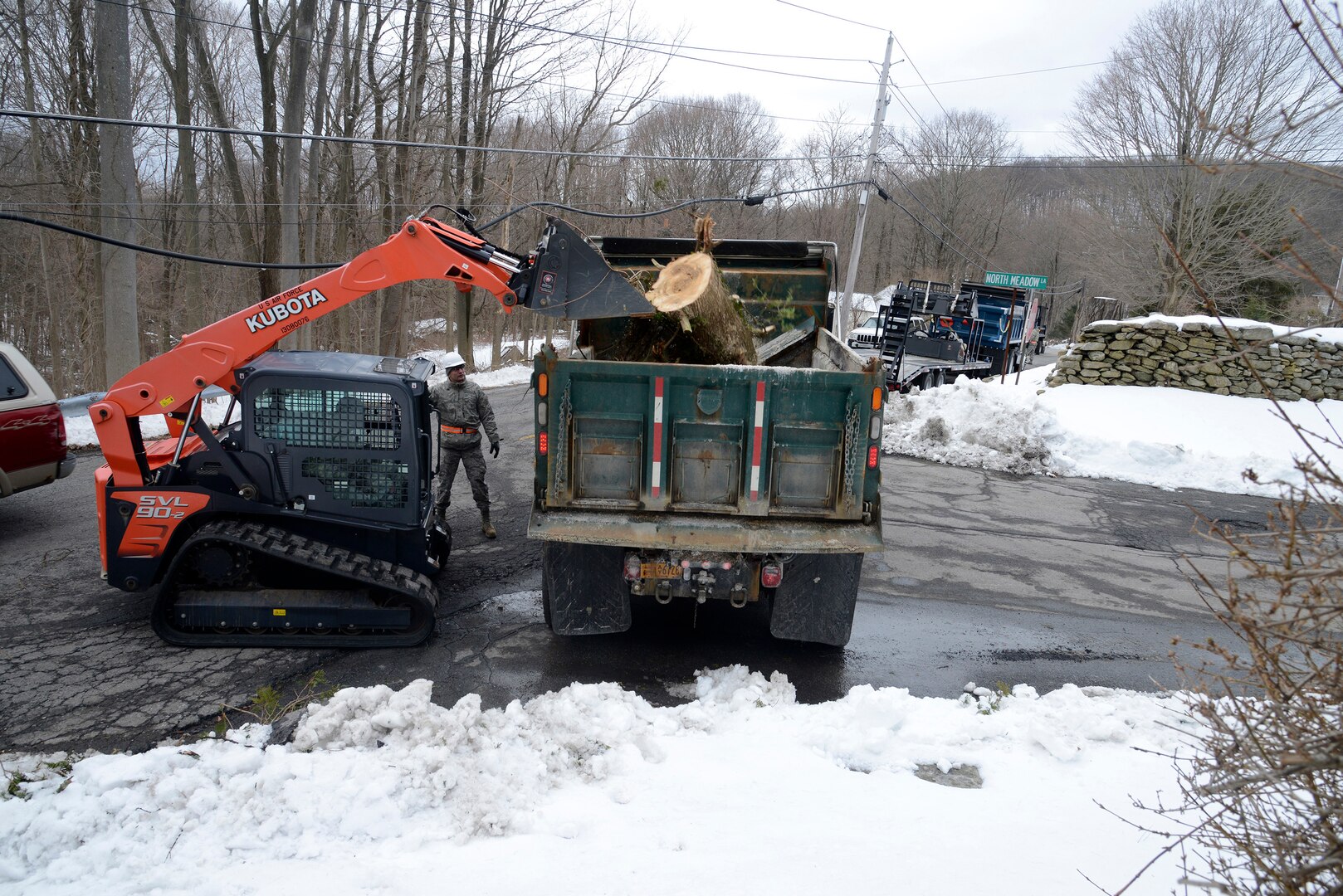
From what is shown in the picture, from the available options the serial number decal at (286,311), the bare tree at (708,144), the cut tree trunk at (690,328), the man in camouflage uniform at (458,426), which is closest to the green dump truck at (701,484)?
the cut tree trunk at (690,328)

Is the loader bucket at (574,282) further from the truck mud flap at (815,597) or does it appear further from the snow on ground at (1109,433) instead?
the snow on ground at (1109,433)

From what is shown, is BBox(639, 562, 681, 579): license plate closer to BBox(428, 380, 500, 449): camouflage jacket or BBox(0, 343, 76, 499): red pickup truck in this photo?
BBox(428, 380, 500, 449): camouflage jacket

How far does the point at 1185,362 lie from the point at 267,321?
1707cm

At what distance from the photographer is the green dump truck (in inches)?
211

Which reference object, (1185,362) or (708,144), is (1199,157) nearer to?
(1185,362)

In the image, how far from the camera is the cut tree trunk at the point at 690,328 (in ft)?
20.3

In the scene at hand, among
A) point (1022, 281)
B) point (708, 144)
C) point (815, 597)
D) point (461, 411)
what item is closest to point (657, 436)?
point (815, 597)

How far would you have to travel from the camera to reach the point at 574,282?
5680 millimetres

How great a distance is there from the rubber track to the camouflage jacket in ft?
7.04

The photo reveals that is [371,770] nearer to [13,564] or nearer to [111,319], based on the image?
[13,564]

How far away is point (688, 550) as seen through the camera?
5.42 m

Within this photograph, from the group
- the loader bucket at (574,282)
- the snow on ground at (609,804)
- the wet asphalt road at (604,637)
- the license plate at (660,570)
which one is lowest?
the wet asphalt road at (604,637)

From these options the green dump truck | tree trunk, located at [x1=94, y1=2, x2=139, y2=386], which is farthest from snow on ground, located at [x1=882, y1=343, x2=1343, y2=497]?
tree trunk, located at [x1=94, y1=2, x2=139, y2=386]

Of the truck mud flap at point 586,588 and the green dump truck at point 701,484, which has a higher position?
the green dump truck at point 701,484
